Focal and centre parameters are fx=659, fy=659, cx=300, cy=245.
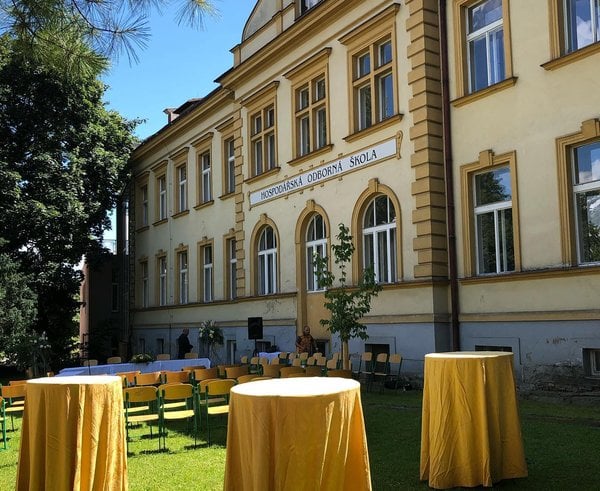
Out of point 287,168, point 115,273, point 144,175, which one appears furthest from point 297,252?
point 115,273

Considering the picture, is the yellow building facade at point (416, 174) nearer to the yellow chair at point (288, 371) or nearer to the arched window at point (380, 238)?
the arched window at point (380, 238)

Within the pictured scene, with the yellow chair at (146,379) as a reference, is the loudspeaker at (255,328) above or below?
above

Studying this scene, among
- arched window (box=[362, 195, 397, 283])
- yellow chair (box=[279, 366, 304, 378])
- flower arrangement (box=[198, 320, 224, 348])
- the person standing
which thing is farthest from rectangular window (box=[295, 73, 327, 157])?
yellow chair (box=[279, 366, 304, 378])

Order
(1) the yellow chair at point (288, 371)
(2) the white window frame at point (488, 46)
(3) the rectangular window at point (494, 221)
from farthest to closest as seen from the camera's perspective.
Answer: (2) the white window frame at point (488, 46)
(3) the rectangular window at point (494, 221)
(1) the yellow chair at point (288, 371)

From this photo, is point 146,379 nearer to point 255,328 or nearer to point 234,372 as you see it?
point 234,372

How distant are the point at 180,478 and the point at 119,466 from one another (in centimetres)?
137

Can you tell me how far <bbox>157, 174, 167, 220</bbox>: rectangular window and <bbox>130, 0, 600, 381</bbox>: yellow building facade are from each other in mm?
5097

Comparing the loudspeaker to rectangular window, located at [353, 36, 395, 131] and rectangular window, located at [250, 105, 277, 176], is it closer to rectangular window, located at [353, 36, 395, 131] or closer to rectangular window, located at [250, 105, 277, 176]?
rectangular window, located at [250, 105, 277, 176]

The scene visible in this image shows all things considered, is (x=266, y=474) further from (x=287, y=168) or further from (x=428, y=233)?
(x=287, y=168)

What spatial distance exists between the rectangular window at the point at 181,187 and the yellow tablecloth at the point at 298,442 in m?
21.5

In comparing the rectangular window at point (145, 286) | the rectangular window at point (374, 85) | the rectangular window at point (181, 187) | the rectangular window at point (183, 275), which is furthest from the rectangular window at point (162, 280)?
the rectangular window at point (374, 85)

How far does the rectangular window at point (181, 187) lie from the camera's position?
25078 millimetres

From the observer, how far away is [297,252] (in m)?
17.4

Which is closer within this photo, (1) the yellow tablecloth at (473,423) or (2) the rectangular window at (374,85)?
(1) the yellow tablecloth at (473,423)
